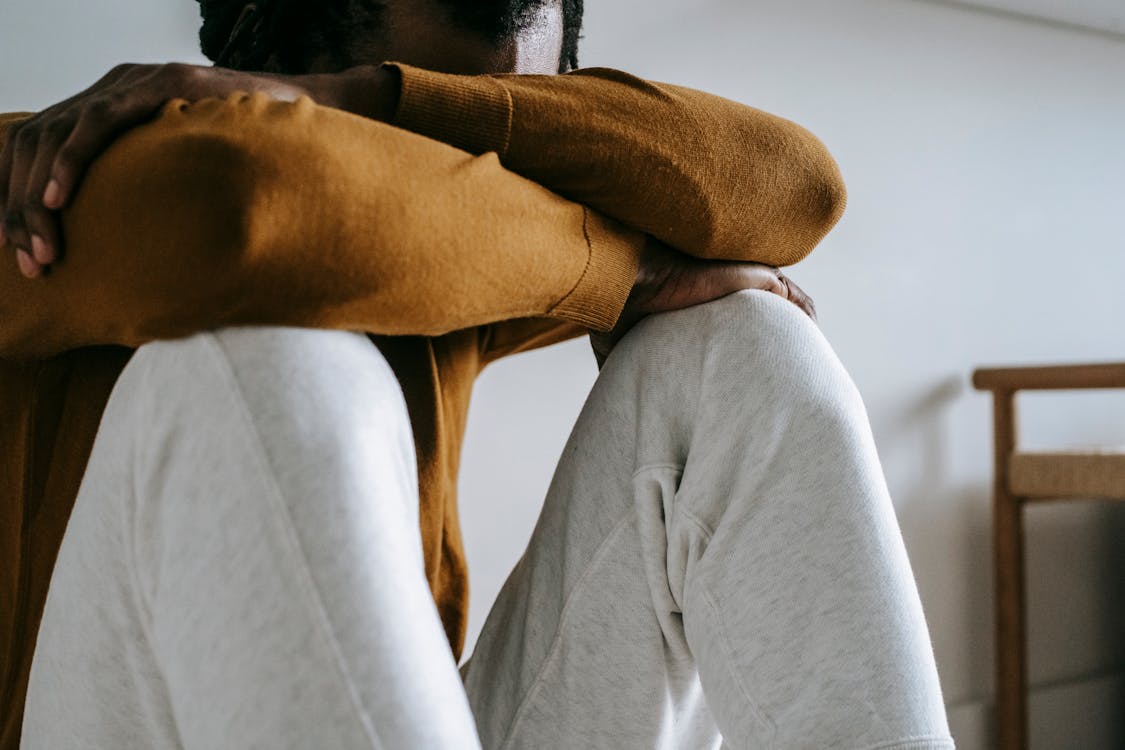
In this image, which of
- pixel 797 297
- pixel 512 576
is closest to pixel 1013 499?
pixel 797 297

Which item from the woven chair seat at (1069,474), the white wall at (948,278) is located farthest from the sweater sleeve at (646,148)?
the woven chair seat at (1069,474)

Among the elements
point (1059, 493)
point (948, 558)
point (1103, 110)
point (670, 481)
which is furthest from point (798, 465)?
point (1103, 110)

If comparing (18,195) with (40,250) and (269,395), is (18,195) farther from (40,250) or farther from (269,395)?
(269,395)

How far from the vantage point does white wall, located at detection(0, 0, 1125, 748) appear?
130 cm

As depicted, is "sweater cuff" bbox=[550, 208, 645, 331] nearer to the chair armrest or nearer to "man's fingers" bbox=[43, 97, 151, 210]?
"man's fingers" bbox=[43, 97, 151, 210]

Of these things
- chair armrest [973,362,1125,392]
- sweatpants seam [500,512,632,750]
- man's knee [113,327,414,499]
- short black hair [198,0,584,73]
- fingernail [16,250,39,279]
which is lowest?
chair armrest [973,362,1125,392]

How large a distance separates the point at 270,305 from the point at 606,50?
0.97 m

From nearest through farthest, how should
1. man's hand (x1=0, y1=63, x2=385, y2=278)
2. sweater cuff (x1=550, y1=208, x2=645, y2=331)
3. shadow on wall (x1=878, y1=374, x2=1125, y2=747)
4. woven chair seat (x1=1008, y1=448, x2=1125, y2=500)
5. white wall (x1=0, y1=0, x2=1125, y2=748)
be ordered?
1. man's hand (x1=0, y1=63, x2=385, y2=278)
2. sweater cuff (x1=550, y1=208, x2=645, y2=331)
3. white wall (x1=0, y1=0, x2=1125, y2=748)
4. woven chair seat (x1=1008, y1=448, x2=1125, y2=500)
5. shadow on wall (x1=878, y1=374, x2=1125, y2=747)

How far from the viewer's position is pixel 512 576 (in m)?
0.69

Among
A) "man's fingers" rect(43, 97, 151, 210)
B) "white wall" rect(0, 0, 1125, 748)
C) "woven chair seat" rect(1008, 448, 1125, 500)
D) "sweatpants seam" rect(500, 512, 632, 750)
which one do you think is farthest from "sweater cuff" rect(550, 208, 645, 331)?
"woven chair seat" rect(1008, 448, 1125, 500)

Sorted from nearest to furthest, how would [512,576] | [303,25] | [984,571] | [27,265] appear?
1. [27,265]
2. [512,576]
3. [303,25]
4. [984,571]

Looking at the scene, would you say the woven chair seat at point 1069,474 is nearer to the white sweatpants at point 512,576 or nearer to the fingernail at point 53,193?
the white sweatpants at point 512,576

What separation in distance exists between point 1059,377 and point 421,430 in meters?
1.25

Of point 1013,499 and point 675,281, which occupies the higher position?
point 675,281
